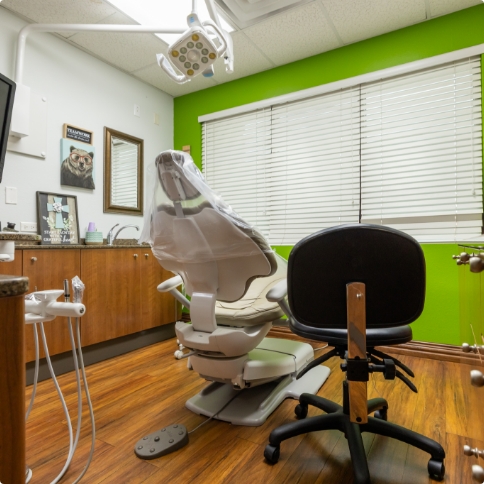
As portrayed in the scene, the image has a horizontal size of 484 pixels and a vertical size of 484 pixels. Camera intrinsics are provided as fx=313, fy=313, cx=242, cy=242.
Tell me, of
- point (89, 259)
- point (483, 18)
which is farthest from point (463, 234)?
point (89, 259)

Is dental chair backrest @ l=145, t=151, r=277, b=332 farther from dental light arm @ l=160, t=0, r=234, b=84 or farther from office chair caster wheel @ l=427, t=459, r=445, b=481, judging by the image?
office chair caster wheel @ l=427, t=459, r=445, b=481

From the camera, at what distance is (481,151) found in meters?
2.17

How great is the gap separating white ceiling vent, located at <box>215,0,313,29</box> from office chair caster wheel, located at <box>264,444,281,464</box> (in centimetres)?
256

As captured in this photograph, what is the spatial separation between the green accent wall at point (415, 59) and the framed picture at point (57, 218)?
177 centimetres

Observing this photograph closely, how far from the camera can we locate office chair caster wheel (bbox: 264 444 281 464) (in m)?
1.16

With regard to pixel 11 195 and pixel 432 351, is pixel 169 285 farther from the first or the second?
pixel 432 351

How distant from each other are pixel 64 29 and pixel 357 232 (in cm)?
246

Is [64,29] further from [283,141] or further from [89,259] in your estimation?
[283,141]

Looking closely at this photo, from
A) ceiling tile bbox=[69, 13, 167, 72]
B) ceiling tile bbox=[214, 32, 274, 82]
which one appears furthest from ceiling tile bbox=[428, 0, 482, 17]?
ceiling tile bbox=[69, 13, 167, 72]

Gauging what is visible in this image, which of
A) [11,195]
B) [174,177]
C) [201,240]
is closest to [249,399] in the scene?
[201,240]

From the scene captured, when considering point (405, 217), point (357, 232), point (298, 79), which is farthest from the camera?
point (298, 79)

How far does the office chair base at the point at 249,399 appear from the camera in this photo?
1.46 metres

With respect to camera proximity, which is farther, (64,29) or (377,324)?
(64,29)

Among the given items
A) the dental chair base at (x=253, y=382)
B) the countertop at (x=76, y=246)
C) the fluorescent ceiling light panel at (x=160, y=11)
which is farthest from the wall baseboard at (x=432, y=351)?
the fluorescent ceiling light panel at (x=160, y=11)
